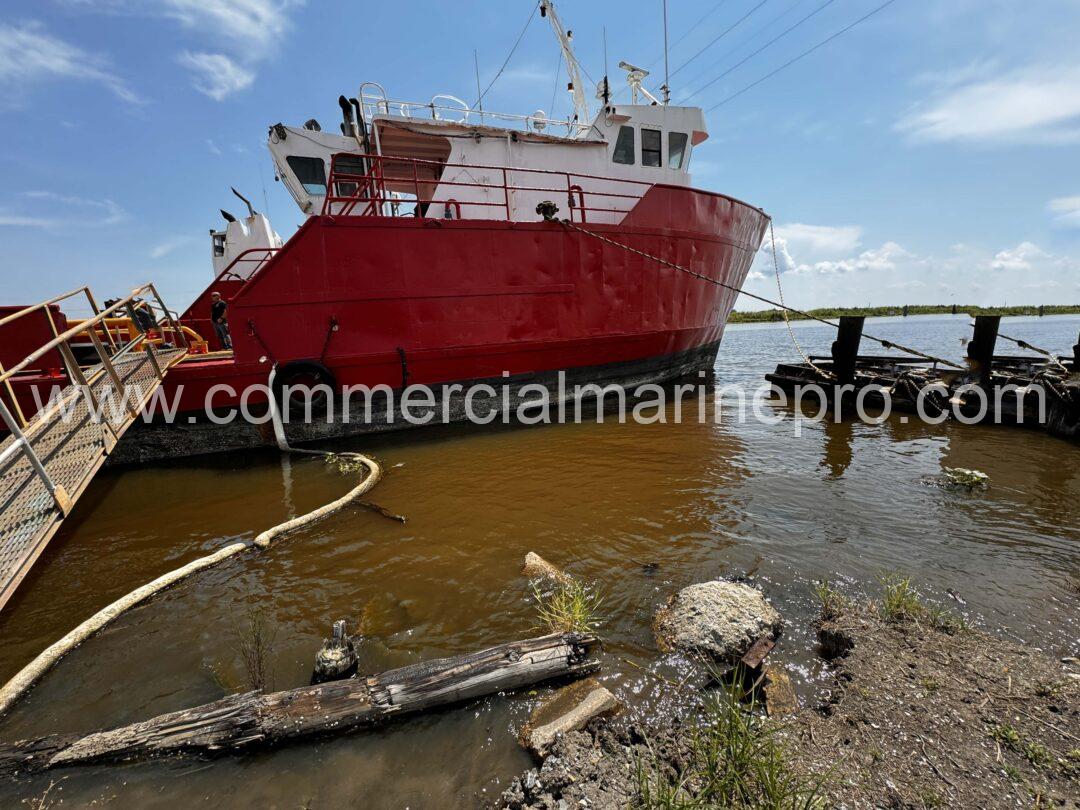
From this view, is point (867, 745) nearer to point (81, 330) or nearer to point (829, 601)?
point (829, 601)

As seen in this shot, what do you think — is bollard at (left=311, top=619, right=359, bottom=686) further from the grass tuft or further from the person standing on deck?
the person standing on deck

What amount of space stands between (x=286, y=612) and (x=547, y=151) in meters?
9.31

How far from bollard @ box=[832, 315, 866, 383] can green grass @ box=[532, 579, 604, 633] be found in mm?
8600

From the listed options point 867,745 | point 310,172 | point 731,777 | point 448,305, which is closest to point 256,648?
point 731,777

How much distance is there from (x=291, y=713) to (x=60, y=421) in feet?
15.6

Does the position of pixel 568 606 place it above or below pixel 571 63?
below

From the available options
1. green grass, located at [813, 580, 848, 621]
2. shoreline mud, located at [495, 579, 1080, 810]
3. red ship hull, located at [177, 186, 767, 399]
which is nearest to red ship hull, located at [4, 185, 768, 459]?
red ship hull, located at [177, 186, 767, 399]

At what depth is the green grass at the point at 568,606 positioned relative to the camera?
2.80 meters

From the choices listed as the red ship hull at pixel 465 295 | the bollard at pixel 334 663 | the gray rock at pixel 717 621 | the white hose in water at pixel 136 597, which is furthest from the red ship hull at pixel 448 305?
the gray rock at pixel 717 621

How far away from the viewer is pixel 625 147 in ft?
32.9

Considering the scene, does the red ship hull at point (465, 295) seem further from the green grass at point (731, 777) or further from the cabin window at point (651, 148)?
the green grass at point (731, 777)

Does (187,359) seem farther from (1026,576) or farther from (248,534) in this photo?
(1026,576)

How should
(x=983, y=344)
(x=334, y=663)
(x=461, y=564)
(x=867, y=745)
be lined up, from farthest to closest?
(x=983, y=344) → (x=461, y=564) → (x=334, y=663) → (x=867, y=745)

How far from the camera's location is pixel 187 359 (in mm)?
7074
